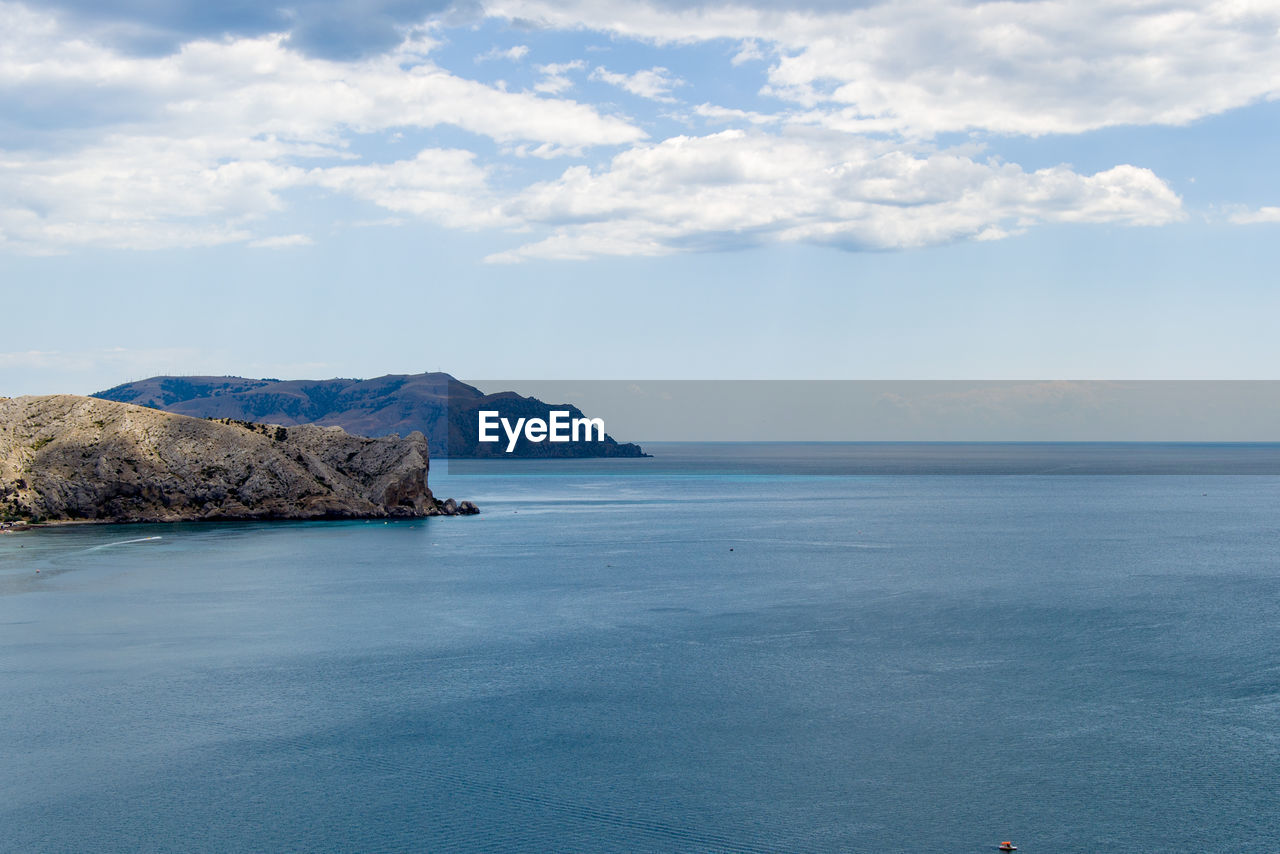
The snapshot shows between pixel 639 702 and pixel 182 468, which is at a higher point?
pixel 182 468

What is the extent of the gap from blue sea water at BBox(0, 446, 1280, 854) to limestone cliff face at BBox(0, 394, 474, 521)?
20997 mm

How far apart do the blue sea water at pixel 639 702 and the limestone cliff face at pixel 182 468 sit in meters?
21.0

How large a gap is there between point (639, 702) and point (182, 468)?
66880mm

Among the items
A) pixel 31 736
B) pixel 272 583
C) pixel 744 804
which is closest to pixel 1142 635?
pixel 744 804

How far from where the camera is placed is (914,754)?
23203 mm

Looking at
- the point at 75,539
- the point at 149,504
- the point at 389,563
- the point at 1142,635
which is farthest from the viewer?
the point at 149,504

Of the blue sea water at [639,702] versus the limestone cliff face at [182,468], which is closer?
the blue sea water at [639,702]

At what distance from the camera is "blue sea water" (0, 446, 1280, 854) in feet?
64.3

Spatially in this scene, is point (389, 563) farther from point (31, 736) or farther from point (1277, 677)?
point (1277, 677)

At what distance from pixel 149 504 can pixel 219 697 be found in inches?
2378

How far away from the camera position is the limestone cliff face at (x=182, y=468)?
262ft

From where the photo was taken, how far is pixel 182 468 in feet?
271

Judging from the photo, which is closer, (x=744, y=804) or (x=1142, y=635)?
(x=744, y=804)

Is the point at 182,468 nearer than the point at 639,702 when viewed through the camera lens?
No
